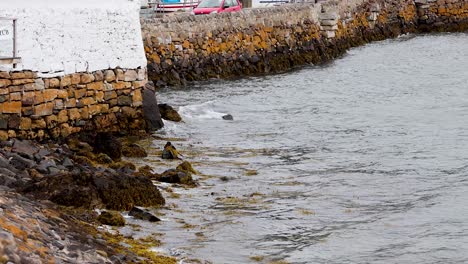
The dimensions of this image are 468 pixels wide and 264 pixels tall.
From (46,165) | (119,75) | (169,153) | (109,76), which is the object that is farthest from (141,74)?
(46,165)

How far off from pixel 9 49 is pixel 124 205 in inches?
188

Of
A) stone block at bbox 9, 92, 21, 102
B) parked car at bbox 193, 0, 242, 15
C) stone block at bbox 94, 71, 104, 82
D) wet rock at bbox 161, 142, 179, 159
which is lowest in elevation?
wet rock at bbox 161, 142, 179, 159

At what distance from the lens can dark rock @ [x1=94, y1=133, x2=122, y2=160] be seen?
17.9 metres

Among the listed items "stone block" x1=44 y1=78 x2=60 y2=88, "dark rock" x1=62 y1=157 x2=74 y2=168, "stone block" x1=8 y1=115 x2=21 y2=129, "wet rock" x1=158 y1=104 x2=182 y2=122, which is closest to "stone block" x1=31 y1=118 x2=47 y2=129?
"stone block" x1=8 y1=115 x2=21 y2=129

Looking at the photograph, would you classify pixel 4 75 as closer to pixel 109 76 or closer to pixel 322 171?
pixel 109 76

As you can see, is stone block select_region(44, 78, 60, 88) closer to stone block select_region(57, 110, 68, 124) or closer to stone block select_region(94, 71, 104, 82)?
stone block select_region(57, 110, 68, 124)

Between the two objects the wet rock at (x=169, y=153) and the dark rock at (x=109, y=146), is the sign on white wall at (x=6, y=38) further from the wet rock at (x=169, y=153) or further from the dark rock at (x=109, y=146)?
the wet rock at (x=169, y=153)

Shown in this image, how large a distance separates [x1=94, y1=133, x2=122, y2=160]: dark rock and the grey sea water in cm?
138

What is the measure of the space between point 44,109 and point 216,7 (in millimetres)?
21200

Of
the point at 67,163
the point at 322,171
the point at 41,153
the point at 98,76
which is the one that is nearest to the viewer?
the point at 67,163

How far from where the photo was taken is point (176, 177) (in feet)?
54.3

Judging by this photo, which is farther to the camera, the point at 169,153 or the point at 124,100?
the point at 124,100

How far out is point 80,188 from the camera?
1412 cm

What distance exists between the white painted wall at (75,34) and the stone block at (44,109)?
0.57 meters
